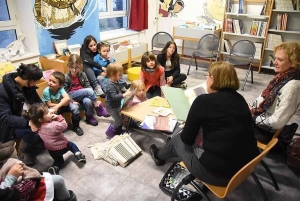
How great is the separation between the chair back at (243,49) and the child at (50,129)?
139 inches

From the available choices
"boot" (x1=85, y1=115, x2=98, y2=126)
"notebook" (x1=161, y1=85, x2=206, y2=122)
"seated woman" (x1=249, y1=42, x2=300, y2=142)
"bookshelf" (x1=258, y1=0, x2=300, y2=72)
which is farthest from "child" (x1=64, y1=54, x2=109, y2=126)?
"bookshelf" (x1=258, y1=0, x2=300, y2=72)

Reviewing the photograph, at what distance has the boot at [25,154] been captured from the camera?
2178 mm

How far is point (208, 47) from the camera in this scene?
4977 mm

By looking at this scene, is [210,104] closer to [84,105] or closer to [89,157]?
[89,157]

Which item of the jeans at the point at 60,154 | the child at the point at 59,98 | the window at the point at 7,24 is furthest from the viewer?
the window at the point at 7,24

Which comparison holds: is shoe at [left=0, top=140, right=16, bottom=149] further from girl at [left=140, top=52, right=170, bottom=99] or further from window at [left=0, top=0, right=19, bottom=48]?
window at [left=0, top=0, right=19, bottom=48]

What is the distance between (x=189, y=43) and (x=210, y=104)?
176 inches

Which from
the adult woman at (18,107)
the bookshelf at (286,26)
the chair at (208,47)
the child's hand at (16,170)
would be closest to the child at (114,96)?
the adult woman at (18,107)

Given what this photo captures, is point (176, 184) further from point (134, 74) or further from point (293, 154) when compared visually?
point (134, 74)

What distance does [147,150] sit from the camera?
8.22ft

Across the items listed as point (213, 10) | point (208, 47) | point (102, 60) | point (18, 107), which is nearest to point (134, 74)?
point (102, 60)

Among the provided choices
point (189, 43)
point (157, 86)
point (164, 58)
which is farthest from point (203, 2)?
point (157, 86)

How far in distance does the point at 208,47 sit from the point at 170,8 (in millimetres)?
1414

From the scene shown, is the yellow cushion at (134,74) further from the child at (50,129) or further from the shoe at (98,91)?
the child at (50,129)
